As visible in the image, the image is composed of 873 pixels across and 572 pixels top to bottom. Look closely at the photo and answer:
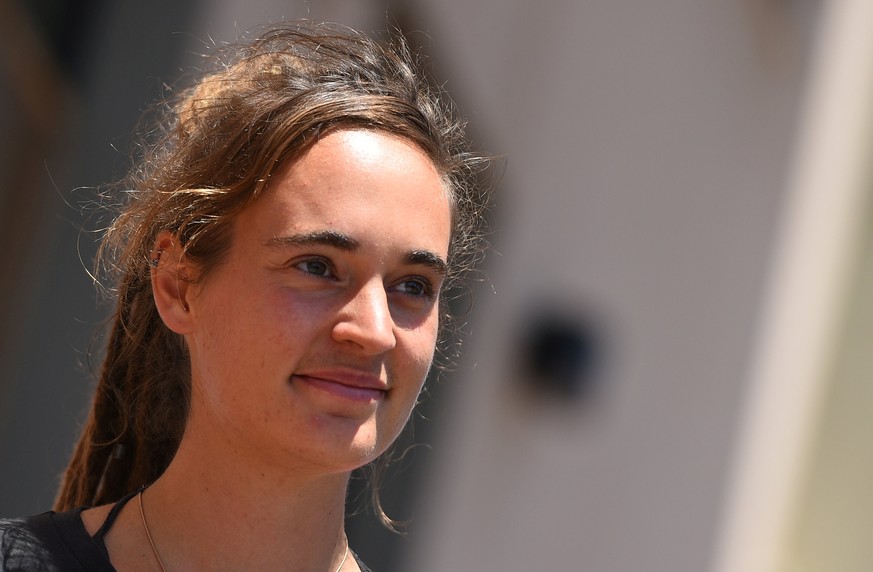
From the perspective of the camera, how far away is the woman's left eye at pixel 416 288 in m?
2.04

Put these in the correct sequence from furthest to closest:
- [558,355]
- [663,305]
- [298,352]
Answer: [663,305]
[558,355]
[298,352]

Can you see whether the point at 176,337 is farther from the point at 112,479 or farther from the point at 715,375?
the point at 715,375

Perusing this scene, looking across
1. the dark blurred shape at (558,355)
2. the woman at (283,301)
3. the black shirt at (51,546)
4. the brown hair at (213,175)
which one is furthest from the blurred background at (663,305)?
the black shirt at (51,546)

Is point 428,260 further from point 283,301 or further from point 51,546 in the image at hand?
point 51,546

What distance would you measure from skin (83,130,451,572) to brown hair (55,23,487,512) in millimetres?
46

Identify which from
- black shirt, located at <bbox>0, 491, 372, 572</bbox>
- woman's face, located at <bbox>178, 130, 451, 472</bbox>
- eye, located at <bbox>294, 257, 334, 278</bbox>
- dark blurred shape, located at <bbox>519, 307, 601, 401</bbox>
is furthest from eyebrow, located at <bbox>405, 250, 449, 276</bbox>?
dark blurred shape, located at <bbox>519, 307, 601, 401</bbox>

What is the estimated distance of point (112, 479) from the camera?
2.34 m

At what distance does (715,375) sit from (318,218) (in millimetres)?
5558

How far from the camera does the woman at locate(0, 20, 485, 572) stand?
1.95m

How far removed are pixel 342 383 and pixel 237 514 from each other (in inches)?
11.4

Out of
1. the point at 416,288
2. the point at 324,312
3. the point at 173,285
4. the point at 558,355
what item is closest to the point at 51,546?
the point at 173,285

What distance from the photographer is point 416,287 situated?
2068mm

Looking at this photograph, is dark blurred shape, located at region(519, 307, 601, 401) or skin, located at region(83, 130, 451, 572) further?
dark blurred shape, located at region(519, 307, 601, 401)

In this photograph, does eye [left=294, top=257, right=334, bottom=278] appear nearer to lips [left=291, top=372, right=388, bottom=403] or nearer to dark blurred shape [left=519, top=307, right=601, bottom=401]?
lips [left=291, top=372, right=388, bottom=403]
